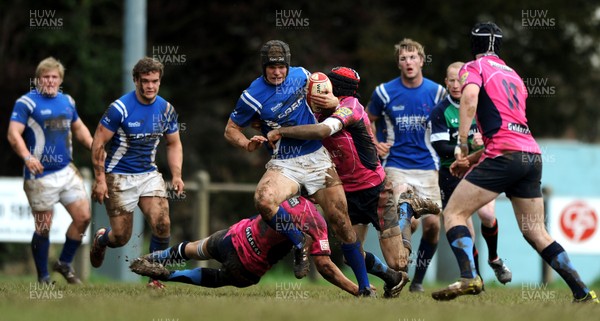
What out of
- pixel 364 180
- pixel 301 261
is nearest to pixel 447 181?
pixel 364 180

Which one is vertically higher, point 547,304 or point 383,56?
point 383,56

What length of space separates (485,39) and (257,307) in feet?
10.3

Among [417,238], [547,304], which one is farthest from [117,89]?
[547,304]

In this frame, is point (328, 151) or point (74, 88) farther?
point (74, 88)

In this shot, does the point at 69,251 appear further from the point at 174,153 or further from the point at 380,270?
the point at 380,270

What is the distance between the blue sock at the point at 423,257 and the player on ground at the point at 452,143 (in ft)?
1.84

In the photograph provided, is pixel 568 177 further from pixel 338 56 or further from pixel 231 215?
pixel 231 215

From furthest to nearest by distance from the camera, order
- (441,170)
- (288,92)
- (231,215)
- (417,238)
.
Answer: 1. (231,215)
2. (417,238)
3. (441,170)
4. (288,92)

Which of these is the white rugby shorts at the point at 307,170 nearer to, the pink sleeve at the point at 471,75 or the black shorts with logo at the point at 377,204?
the black shorts with logo at the point at 377,204

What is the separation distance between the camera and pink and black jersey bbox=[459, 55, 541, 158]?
9.91 m

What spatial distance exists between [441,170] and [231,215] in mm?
11145

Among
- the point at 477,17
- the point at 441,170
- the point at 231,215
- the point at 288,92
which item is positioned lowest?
the point at 231,215

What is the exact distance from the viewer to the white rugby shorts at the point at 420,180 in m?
12.8

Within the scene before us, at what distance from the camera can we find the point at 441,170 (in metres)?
12.8
